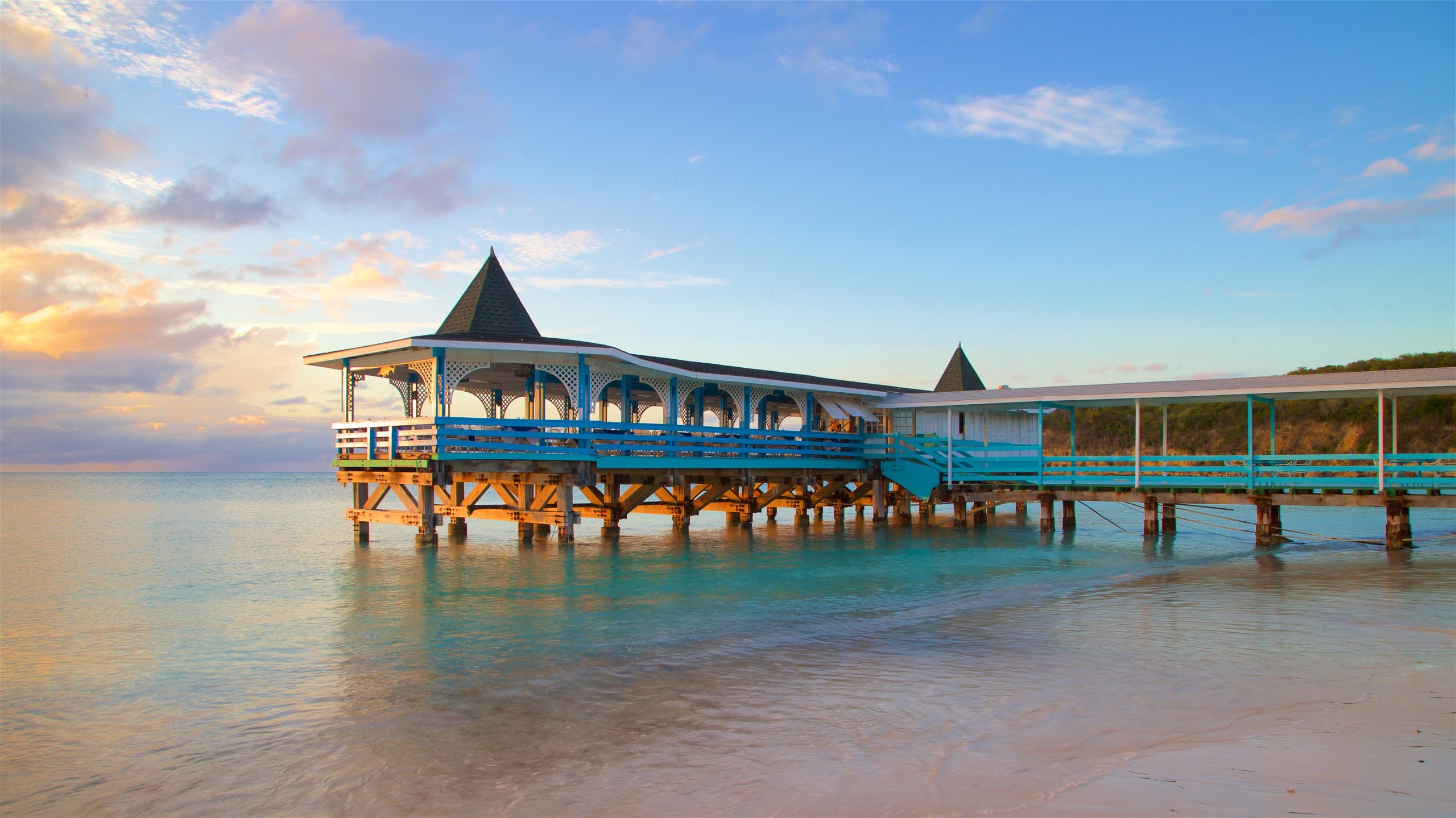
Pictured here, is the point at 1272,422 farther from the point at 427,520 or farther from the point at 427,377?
the point at 427,520

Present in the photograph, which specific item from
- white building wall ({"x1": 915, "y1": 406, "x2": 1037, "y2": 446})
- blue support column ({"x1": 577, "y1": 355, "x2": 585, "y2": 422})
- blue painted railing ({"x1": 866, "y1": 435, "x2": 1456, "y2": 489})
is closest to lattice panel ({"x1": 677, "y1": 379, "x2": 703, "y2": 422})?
blue support column ({"x1": 577, "y1": 355, "x2": 585, "y2": 422})

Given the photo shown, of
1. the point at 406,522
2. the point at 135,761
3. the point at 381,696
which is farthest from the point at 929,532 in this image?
the point at 135,761

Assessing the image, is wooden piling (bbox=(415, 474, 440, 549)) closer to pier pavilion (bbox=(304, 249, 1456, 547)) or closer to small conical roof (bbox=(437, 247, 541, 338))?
pier pavilion (bbox=(304, 249, 1456, 547))

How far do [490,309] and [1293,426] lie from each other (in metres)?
56.1

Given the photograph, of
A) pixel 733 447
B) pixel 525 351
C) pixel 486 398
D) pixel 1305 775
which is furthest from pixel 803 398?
pixel 1305 775

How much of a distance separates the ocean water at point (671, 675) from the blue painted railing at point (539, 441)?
244cm

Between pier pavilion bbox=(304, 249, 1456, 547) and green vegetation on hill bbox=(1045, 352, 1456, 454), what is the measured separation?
22.3 m

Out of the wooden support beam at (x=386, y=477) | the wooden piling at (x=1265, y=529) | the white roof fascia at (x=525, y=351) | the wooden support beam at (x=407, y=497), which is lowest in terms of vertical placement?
the wooden piling at (x=1265, y=529)

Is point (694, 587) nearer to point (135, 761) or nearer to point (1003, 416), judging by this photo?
point (135, 761)

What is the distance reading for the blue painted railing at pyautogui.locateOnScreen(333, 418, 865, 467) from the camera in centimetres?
1934

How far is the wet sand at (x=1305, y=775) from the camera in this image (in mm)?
5559

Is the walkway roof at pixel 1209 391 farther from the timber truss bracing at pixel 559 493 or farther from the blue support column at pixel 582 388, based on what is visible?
the blue support column at pixel 582 388

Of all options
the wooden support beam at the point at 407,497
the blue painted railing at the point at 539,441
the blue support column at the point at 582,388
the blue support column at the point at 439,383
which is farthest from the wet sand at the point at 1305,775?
the wooden support beam at the point at 407,497

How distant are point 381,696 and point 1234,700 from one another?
7988mm
